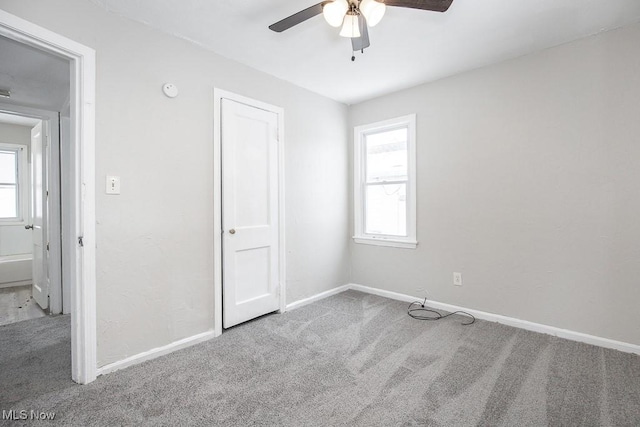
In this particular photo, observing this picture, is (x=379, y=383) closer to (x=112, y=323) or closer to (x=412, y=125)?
(x=112, y=323)

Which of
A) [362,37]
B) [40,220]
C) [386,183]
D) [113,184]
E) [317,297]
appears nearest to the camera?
[362,37]

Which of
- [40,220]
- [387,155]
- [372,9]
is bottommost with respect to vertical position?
[40,220]

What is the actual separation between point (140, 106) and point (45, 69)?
1.21 metres

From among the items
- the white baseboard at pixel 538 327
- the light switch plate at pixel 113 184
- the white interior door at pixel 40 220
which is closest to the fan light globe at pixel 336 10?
the light switch plate at pixel 113 184

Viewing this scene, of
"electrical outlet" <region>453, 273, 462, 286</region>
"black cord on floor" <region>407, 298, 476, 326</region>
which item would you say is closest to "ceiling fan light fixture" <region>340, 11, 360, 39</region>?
"electrical outlet" <region>453, 273, 462, 286</region>

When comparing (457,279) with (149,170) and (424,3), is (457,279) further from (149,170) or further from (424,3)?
(149,170)

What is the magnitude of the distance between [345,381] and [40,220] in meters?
3.78

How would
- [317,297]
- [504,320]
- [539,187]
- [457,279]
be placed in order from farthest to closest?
1. [317,297]
2. [457,279]
3. [504,320]
4. [539,187]

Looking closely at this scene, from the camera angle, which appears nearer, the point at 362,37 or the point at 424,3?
the point at 424,3

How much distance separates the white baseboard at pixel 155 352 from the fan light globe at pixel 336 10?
2439 millimetres

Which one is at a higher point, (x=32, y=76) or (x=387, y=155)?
(x=32, y=76)

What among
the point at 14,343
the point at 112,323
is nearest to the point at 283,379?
the point at 112,323

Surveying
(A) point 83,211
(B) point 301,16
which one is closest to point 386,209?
(B) point 301,16

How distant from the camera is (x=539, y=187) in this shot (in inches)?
101
